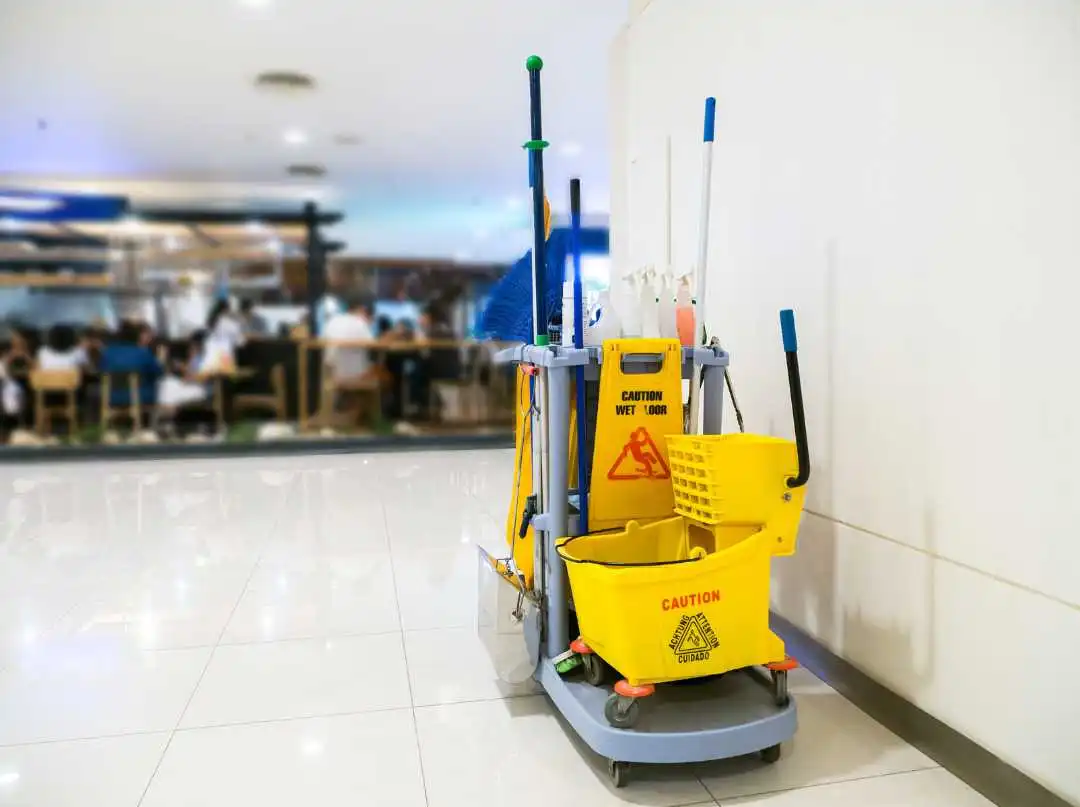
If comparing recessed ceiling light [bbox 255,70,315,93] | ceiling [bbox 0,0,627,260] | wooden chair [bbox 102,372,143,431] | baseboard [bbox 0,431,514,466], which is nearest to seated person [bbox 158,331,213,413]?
wooden chair [bbox 102,372,143,431]

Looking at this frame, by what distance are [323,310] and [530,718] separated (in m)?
7.28

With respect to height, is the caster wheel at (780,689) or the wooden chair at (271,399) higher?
the wooden chair at (271,399)

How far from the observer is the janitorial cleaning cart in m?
1.60

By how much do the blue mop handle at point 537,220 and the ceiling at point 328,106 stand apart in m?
1.74

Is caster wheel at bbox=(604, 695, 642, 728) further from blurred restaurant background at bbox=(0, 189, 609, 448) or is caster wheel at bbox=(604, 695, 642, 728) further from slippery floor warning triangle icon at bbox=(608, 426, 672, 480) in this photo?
blurred restaurant background at bbox=(0, 189, 609, 448)

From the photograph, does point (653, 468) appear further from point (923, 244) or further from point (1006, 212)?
point (1006, 212)

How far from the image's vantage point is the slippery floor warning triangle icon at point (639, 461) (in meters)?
1.91

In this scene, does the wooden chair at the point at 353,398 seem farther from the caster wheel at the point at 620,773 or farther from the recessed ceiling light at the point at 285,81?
the caster wheel at the point at 620,773

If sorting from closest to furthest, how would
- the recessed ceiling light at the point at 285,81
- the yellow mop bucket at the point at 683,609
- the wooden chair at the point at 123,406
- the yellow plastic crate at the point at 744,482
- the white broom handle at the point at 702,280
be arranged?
1. the yellow mop bucket at the point at 683,609
2. the yellow plastic crate at the point at 744,482
3. the white broom handle at the point at 702,280
4. the recessed ceiling light at the point at 285,81
5. the wooden chair at the point at 123,406

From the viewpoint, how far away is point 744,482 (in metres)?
1.71

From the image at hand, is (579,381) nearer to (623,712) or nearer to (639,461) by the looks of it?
(639,461)

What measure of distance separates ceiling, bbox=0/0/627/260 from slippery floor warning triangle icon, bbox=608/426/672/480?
195cm

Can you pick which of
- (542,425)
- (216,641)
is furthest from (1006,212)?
(216,641)

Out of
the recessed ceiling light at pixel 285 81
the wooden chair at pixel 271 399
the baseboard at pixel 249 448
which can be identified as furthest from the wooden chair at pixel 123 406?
the recessed ceiling light at pixel 285 81
